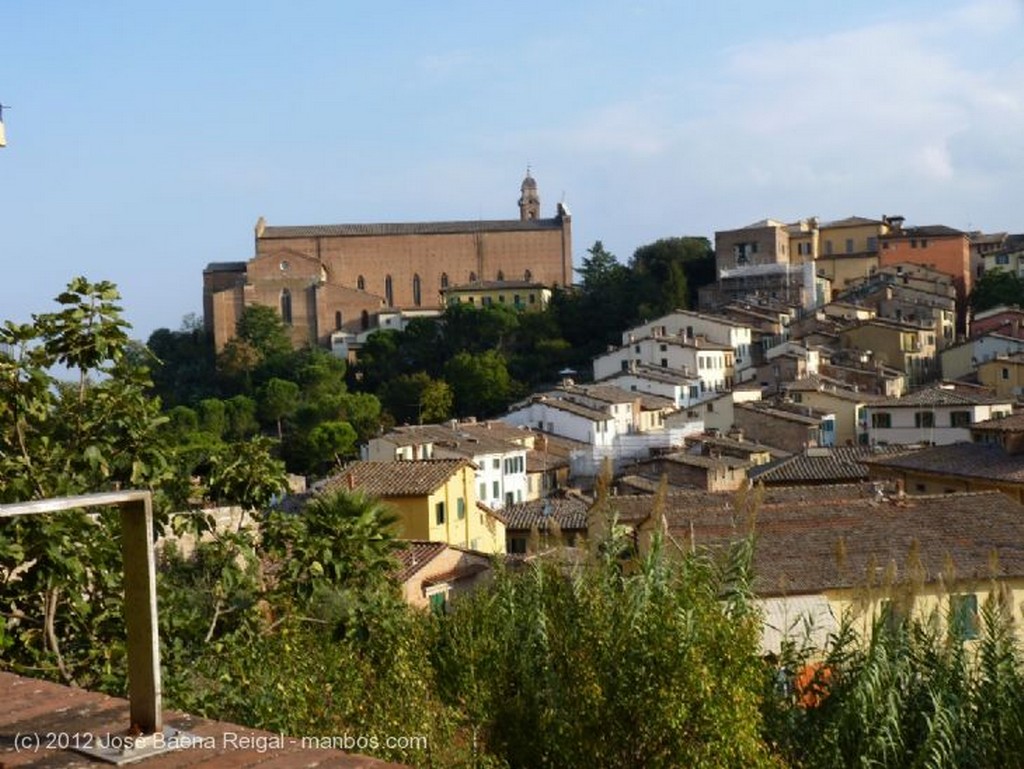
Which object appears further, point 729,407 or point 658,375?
point 658,375

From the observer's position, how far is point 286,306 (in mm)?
78188

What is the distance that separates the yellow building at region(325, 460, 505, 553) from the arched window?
53657 mm

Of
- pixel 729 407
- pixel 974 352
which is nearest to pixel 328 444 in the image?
pixel 729 407

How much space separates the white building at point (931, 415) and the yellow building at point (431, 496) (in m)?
16.1

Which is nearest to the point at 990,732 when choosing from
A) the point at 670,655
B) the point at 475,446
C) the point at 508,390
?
the point at 670,655

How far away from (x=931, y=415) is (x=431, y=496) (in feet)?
63.4

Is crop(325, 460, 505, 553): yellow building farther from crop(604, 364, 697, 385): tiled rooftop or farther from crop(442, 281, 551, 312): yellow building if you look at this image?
crop(442, 281, 551, 312): yellow building

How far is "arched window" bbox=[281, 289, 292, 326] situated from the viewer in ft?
255

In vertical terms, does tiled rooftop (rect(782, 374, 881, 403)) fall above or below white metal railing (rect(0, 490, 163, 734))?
below

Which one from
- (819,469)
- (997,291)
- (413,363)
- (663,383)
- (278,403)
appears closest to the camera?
(819,469)

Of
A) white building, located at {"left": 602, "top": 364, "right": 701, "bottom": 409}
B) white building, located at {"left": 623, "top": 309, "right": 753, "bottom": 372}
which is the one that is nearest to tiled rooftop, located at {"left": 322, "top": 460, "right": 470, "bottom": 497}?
white building, located at {"left": 602, "top": 364, "right": 701, "bottom": 409}

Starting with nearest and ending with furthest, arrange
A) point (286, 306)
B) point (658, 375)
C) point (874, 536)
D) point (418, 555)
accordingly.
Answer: point (874, 536) → point (418, 555) → point (658, 375) → point (286, 306)

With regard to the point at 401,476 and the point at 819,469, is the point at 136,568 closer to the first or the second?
the point at 401,476

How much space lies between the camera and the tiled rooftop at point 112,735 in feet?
9.11
